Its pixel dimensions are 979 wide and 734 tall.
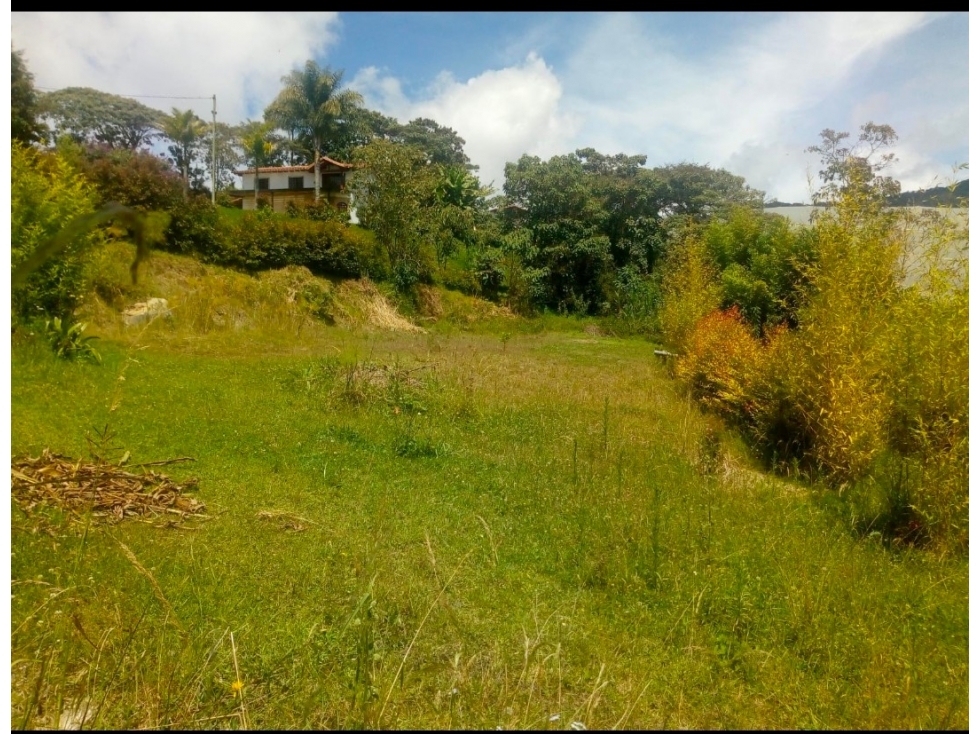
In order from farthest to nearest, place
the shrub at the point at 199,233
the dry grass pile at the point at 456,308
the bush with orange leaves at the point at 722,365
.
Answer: the dry grass pile at the point at 456,308
the shrub at the point at 199,233
the bush with orange leaves at the point at 722,365

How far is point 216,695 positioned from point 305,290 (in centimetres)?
1182

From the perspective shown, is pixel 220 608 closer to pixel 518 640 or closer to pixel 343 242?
pixel 518 640

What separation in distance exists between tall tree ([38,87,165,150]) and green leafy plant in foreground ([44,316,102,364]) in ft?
5.54

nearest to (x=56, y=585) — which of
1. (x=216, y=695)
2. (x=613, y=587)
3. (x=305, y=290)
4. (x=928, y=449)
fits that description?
(x=216, y=695)

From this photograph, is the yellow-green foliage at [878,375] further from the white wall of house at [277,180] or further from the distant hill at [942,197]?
the white wall of house at [277,180]

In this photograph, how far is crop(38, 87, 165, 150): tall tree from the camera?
2.53 meters

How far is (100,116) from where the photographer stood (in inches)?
152

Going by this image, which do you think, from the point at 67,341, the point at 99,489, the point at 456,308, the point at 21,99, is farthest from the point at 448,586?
the point at 456,308

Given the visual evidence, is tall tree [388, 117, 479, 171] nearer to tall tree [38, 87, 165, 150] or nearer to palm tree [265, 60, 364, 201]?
palm tree [265, 60, 364, 201]

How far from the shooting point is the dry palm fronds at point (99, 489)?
2.81 meters

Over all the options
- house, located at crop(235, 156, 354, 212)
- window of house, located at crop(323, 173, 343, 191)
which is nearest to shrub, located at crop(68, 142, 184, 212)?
house, located at crop(235, 156, 354, 212)

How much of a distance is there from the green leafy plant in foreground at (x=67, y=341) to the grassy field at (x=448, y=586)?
208 mm

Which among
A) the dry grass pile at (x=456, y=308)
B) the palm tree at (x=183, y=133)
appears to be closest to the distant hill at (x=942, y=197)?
the palm tree at (x=183, y=133)

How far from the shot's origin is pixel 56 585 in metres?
2.03
